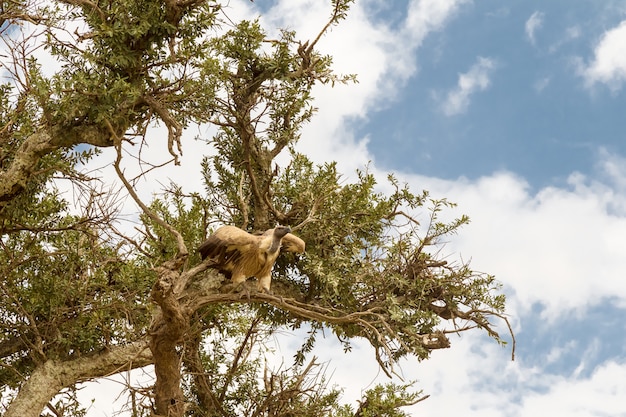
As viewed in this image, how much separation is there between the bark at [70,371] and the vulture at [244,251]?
7.48ft

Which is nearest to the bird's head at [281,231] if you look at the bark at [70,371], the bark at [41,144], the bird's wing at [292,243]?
the bird's wing at [292,243]

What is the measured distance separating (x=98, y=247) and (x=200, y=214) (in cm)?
130

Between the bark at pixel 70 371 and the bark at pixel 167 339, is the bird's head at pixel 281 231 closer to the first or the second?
the bark at pixel 167 339

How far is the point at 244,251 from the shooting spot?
6.38m

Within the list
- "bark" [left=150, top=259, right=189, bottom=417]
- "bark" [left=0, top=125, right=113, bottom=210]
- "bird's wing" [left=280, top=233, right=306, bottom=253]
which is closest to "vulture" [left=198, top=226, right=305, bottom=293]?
"bird's wing" [left=280, top=233, right=306, bottom=253]

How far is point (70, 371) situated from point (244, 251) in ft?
10.8

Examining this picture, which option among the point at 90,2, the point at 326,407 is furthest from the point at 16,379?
the point at 90,2

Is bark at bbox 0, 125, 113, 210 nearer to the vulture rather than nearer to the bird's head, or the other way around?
the vulture

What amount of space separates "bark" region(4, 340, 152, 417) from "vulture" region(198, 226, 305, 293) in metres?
2.28

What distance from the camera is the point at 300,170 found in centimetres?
926

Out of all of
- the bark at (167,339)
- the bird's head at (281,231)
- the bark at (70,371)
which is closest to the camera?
the bark at (167,339)

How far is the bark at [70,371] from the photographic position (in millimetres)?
8062

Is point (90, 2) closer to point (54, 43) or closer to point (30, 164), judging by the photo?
point (54, 43)

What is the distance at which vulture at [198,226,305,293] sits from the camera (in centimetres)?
632
